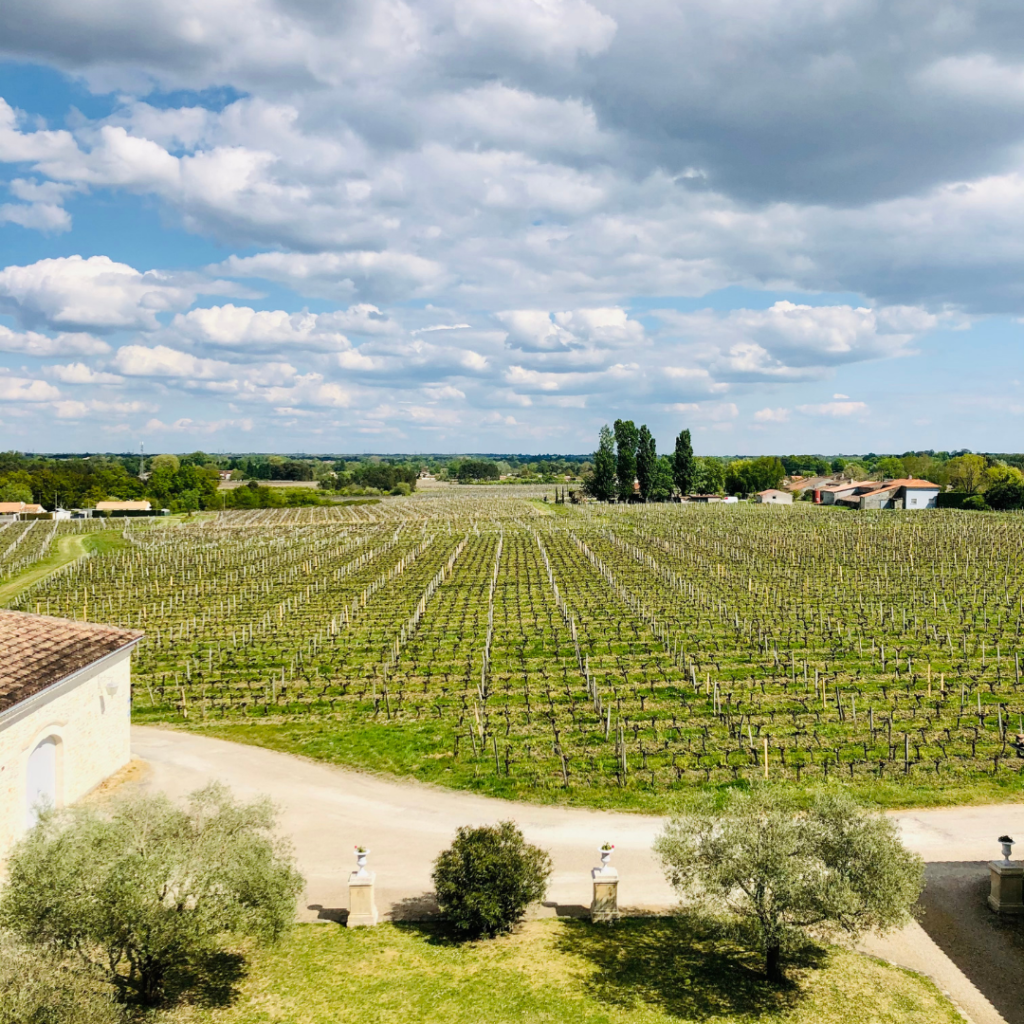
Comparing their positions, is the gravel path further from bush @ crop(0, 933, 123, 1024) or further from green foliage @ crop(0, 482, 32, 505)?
green foliage @ crop(0, 482, 32, 505)

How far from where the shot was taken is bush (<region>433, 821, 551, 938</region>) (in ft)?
45.5

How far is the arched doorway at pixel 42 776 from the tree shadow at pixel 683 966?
1238 centimetres

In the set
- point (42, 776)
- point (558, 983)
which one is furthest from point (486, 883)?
point (42, 776)

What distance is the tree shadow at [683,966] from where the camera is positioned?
12.1 metres

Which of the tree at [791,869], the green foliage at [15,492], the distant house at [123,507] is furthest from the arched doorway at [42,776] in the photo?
the green foliage at [15,492]

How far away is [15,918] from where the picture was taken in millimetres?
10422

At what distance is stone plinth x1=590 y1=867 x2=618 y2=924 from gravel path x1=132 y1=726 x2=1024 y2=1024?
59cm

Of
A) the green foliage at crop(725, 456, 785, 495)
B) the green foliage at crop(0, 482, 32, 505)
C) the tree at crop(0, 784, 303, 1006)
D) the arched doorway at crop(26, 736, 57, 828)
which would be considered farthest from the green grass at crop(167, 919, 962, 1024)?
the green foliage at crop(725, 456, 785, 495)

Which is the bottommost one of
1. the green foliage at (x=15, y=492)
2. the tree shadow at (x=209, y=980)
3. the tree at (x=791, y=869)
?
the tree shadow at (x=209, y=980)

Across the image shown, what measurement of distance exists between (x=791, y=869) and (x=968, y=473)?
141m

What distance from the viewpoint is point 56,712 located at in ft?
61.3

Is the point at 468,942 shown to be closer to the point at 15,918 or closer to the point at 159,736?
the point at 15,918

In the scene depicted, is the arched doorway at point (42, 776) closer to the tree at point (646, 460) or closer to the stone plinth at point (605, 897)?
the stone plinth at point (605, 897)

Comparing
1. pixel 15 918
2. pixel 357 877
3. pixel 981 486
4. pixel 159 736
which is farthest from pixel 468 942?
pixel 981 486
